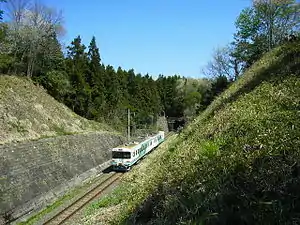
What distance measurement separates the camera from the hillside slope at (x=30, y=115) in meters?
29.5

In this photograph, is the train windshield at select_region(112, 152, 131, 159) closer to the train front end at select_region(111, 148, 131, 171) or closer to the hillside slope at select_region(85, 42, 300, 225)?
the train front end at select_region(111, 148, 131, 171)

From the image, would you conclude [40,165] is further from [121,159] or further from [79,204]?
[121,159]

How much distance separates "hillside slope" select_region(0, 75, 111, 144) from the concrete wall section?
5.23 ft

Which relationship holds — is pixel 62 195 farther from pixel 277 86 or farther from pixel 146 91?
pixel 146 91

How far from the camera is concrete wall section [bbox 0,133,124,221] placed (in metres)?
21.6

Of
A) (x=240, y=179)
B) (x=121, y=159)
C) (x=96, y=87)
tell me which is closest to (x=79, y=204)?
(x=121, y=159)

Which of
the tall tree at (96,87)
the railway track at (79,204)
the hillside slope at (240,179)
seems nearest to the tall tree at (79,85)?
the tall tree at (96,87)

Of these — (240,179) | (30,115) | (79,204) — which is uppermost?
(30,115)

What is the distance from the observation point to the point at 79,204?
2258 centimetres

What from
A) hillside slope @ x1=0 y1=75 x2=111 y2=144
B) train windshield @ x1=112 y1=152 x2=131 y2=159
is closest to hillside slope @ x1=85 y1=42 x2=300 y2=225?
hillside slope @ x1=0 y1=75 x2=111 y2=144

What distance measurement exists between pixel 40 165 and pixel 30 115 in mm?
8791

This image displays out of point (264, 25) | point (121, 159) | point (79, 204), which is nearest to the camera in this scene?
point (79, 204)

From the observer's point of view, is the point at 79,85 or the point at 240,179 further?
the point at 79,85

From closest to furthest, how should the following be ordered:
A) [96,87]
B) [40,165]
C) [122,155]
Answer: [40,165] → [122,155] → [96,87]
